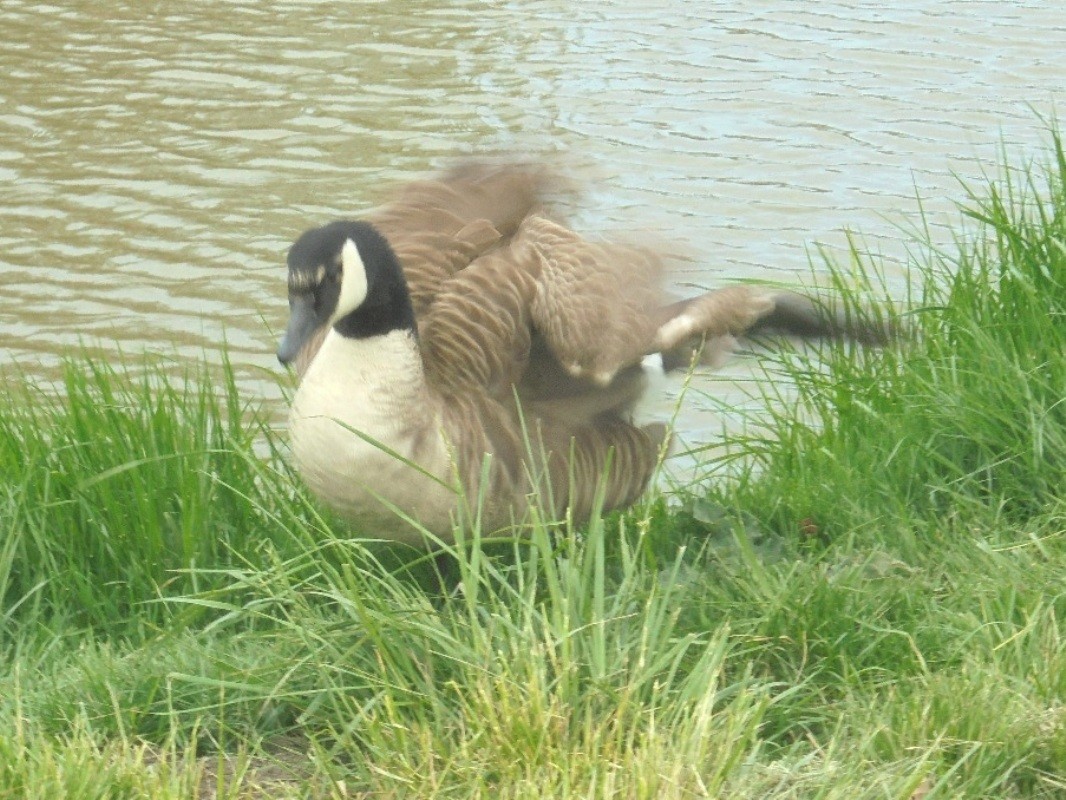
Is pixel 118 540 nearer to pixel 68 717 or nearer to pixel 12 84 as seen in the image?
pixel 68 717

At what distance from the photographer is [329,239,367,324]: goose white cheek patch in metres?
3.84

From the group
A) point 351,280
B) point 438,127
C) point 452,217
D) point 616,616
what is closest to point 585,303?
point 452,217

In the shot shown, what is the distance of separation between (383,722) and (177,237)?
5304 mm

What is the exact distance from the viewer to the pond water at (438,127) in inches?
292

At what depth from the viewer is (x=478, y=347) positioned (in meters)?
4.20

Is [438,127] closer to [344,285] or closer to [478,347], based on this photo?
[478,347]

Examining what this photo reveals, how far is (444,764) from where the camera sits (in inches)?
115

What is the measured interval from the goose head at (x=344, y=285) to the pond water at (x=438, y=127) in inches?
81.1

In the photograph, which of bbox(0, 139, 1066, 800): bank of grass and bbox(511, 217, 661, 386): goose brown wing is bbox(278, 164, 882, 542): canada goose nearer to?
bbox(511, 217, 661, 386): goose brown wing

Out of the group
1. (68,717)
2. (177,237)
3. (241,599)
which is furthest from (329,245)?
(177,237)

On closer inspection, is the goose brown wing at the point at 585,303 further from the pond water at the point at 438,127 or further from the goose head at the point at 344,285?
the pond water at the point at 438,127

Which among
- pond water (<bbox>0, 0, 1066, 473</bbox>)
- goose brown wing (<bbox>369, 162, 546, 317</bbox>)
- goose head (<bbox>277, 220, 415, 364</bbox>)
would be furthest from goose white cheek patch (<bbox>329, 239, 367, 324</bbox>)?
pond water (<bbox>0, 0, 1066, 473</bbox>)

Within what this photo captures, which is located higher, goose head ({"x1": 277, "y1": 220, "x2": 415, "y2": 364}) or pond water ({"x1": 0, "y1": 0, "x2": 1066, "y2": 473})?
goose head ({"x1": 277, "y1": 220, "x2": 415, "y2": 364})

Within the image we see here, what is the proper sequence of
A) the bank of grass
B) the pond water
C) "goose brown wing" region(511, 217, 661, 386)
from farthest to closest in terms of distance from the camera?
the pond water, "goose brown wing" region(511, 217, 661, 386), the bank of grass
